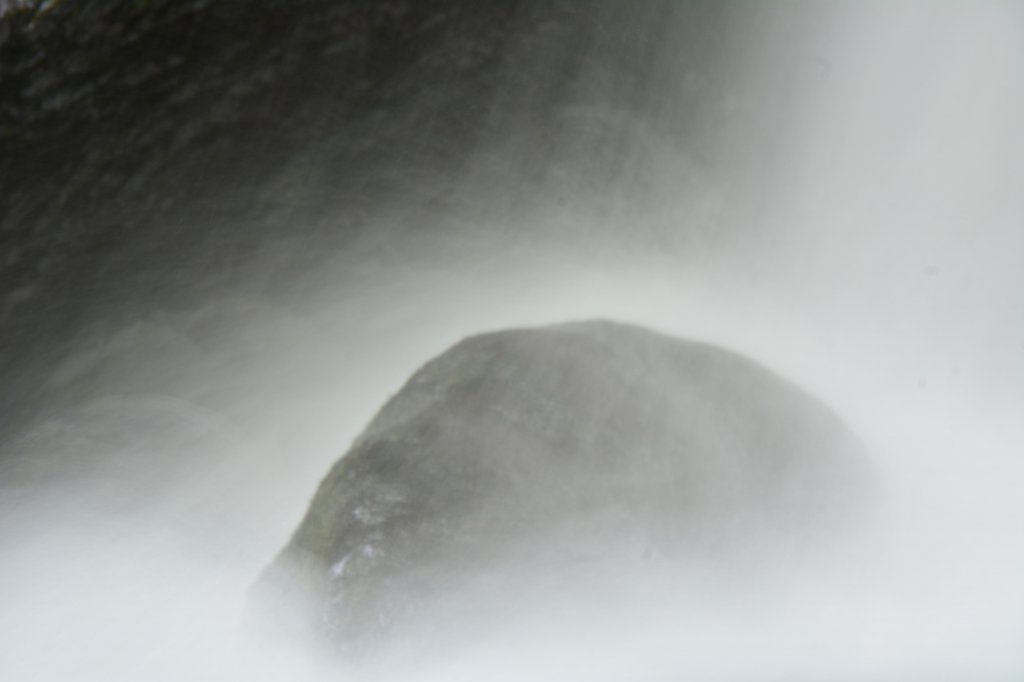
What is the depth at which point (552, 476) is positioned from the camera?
1.72 meters

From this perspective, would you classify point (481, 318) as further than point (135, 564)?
Yes

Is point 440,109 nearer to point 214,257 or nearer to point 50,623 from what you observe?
point 214,257

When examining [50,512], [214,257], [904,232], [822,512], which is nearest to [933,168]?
[904,232]

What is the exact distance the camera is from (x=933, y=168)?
6.01 feet

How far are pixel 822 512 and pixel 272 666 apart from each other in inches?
44.1

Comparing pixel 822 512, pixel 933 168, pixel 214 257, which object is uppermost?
pixel 933 168

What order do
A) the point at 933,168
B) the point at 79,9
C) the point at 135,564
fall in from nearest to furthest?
the point at 79,9 < the point at 135,564 < the point at 933,168

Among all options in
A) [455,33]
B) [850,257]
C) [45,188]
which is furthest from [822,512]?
[45,188]

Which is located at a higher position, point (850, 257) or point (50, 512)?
point (850, 257)

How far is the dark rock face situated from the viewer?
151 centimetres

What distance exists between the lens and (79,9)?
99 cm

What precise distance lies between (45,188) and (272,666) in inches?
30.4

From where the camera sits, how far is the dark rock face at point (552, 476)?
151cm

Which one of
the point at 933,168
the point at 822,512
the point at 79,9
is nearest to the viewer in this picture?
the point at 79,9
